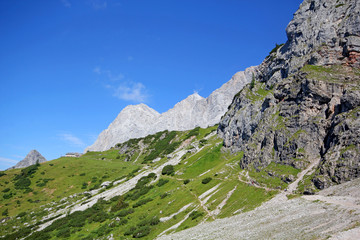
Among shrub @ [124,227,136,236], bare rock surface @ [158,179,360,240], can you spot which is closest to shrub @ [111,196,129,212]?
shrub @ [124,227,136,236]

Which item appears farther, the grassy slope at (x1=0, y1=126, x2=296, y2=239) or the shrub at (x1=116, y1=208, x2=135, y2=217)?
the shrub at (x1=116, y1=208, x2=135, y2=217)

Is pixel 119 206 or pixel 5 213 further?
pixel 5 213

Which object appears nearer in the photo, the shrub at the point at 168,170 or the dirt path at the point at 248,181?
the dirt path at the point at 248,181

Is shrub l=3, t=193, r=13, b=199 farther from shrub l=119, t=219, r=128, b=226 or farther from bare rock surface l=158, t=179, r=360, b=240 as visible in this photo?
bare rock surface l=158, t=179, r=360, b=240

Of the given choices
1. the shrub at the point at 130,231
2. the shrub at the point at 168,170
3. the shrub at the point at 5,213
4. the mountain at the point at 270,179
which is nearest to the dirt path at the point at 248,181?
the mountain at the point at 270,179

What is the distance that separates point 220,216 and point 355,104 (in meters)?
37.2

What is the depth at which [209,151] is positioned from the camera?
10312 centimetres

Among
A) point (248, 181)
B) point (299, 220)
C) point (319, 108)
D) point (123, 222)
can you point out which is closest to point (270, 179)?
point (248, 181)

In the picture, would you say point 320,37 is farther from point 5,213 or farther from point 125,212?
point 5,213

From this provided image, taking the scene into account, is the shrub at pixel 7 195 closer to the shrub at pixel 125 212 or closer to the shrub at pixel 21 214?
the shrub at pixel 21 214

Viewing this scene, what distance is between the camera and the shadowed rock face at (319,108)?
44125 millimetres

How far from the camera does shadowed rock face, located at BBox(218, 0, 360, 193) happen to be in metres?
44.1

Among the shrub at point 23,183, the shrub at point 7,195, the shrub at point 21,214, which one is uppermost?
the shrub at point 23,183

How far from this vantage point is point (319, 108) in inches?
2261
